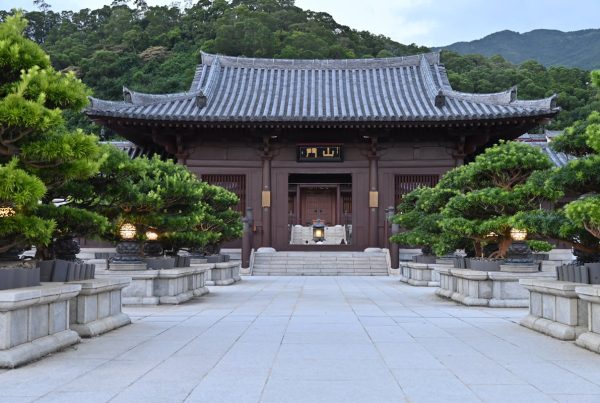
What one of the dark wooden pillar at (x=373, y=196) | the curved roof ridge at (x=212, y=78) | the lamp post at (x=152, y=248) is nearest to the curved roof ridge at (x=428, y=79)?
the dark wooden pillar at (x=373, y=196)

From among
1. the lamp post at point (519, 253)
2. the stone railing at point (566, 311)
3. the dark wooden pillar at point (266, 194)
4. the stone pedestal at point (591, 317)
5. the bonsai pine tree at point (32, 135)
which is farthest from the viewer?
the dark wooden pillar at point (266, 194)

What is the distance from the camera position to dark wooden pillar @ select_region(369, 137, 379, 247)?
25.4 meters

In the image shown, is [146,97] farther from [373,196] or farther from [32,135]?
[32,135]

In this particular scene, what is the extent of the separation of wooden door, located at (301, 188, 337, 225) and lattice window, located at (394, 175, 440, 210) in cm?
1336

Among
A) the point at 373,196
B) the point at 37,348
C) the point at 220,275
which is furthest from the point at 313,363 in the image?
the point at 373,196

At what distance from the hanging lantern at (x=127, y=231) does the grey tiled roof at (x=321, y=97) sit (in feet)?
41.2

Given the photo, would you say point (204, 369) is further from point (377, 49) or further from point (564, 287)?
point (377, 49)

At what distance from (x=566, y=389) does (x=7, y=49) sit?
636 centimetres

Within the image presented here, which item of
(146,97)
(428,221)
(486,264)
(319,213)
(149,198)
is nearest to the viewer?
(149,198)

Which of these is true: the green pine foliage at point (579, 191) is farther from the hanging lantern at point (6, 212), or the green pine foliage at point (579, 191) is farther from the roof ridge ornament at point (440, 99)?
the roof ridge ornament at point (440, 99)

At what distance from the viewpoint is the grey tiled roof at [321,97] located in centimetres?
2403

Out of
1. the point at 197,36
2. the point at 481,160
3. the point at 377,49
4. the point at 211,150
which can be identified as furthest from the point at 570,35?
the point at 481,160

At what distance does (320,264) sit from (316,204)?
15453 millimetres

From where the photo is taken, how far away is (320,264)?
79.7 ft
